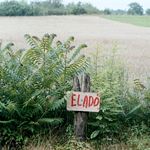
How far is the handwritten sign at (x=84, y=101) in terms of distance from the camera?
2.61 metres

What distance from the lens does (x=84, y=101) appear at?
104 inches

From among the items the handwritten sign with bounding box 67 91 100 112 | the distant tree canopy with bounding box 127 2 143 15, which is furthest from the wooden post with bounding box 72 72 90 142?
the distant tree canopy with bounding box 127 2 143 15

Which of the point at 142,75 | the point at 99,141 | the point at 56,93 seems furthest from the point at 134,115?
the point at 142,75

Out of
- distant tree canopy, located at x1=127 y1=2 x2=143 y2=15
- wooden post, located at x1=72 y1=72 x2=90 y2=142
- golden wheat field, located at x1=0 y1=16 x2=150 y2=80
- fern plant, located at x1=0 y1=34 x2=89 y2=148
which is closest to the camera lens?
fern plant, located at x1=0 y1=34 x2=89 y2=148

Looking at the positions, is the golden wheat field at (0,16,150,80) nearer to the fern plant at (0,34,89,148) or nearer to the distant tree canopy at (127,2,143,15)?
the fern plant at (0,34,89,148)

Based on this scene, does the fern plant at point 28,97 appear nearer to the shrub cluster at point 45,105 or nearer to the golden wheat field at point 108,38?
the shrub cluster at point 45,105

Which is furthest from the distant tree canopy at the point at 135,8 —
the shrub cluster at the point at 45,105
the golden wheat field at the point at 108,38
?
Result: the shrub cluster at the point at 45,105

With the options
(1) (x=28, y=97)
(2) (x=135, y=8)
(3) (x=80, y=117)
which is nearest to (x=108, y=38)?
(3) (x=80, y=117)

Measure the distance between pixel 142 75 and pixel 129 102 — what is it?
255 centimetres

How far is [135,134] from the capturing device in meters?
2.94

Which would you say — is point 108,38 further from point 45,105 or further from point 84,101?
point 45,105

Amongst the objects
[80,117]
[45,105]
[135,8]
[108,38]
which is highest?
[135,8]

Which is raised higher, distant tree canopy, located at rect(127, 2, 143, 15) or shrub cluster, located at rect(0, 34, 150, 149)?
distant tree canopy, located at rect(127, 2, 143, 15)

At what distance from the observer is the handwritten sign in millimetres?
2609
